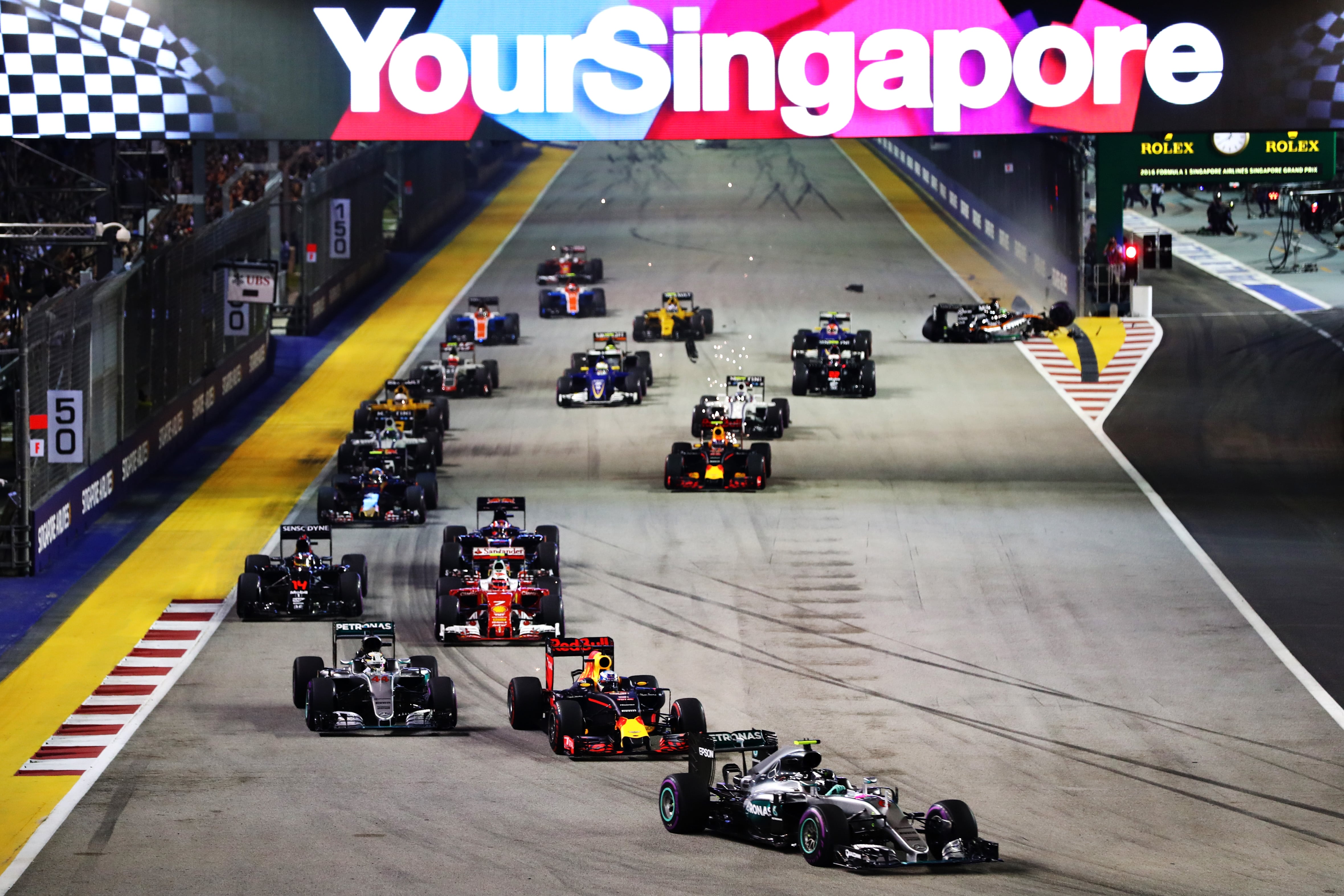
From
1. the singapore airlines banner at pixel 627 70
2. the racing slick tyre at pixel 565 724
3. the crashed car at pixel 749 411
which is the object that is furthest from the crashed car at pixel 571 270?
the racing slick tyre at pixel 565 724

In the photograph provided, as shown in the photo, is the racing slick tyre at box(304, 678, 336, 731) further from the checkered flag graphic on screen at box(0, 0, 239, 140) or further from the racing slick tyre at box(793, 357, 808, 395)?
the racing slick tyre at box(793, 357, 808, 395)

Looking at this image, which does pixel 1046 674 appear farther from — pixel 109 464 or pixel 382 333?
pixel 382 333

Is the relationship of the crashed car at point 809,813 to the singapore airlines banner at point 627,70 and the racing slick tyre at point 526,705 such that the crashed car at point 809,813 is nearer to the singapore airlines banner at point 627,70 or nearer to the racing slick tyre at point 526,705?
the racing slick tyre at point 526,705

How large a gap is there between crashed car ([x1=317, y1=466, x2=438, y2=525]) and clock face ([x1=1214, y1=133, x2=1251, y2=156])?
2358 centimetres

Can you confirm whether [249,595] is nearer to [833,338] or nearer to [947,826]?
[947,826]

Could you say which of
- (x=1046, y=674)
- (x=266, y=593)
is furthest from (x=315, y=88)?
(x=1046, y=674)

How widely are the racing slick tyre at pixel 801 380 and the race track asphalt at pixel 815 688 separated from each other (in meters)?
0.38

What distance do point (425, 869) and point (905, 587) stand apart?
44.1 ft

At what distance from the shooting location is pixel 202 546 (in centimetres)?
3444

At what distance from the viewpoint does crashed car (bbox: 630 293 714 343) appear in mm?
52844

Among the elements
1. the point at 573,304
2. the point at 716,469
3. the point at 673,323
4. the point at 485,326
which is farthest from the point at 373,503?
the point at 573,304

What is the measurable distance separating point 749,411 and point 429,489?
26.4 ft

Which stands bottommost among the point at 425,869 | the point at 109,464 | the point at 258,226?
the point at 425,869

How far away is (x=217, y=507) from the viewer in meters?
37.1
